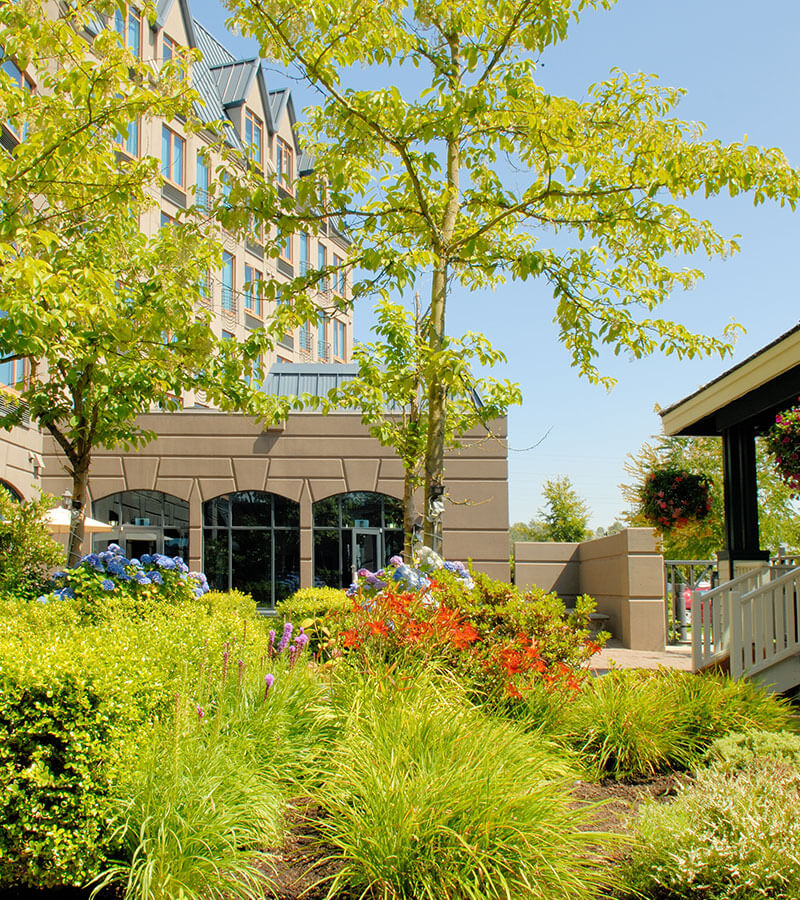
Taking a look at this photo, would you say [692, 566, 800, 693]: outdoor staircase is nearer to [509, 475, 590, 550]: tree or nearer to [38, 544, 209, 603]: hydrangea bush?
[38, 544, 209, 603]: hydrangea bush

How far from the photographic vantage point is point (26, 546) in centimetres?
1072

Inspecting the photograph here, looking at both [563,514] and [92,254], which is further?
[563,514]

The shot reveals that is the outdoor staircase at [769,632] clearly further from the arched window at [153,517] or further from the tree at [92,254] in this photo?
the arched window at [153,517]

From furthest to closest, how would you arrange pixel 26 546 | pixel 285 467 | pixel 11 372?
pixel 285 467
pixel 11 372
pixel 26 546

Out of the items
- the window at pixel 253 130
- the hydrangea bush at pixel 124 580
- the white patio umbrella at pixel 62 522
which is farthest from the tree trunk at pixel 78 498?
the window at pixel 253 130

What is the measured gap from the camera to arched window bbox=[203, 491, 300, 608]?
20.9 meters

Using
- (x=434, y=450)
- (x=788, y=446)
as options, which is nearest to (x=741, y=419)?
(x=788, y=446)

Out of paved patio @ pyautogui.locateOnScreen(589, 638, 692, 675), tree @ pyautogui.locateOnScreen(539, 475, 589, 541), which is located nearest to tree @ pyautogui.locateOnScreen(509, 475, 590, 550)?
tree @ pyautogui.locateOnScreen(539, 475, 589, 541)

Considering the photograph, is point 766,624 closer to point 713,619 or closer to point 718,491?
point 713,619

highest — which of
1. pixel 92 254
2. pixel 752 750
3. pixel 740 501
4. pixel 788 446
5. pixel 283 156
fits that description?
pixel 283 156

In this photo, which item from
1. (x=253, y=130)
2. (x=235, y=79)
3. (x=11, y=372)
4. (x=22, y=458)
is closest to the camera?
(x=11, y=372)

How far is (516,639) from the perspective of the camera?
6.50 m

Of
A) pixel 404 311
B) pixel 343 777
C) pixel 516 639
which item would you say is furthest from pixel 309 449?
pixel 343 777

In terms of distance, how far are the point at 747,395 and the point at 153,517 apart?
14794 millimetres
